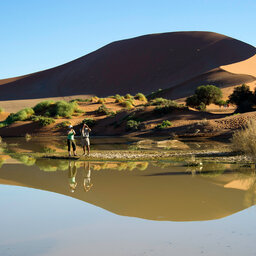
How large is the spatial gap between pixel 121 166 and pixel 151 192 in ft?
15.4

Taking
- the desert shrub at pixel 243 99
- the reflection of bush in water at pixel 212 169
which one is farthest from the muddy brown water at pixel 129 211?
the desert shrub at pixel 243 99

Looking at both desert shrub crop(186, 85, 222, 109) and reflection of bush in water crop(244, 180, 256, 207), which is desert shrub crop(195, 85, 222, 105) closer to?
desert shrub crop(186, 85, 222, 109)

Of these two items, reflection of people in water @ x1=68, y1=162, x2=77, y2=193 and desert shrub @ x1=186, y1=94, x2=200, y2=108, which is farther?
desert shrub @ x1=186, y1=94, x2=200, y2=108

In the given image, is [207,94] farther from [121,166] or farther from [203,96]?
[121,166]

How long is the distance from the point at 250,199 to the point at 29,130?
35936 mm

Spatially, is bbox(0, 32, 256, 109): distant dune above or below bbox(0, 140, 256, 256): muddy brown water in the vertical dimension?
above

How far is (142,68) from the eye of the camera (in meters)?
97.2

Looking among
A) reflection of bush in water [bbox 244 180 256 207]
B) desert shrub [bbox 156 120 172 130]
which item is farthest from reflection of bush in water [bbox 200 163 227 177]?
desert shrub [bbox 156 120 172 130]

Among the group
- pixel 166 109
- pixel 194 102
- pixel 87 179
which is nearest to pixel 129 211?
pixel 87 179

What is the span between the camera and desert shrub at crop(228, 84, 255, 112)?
36.7 m

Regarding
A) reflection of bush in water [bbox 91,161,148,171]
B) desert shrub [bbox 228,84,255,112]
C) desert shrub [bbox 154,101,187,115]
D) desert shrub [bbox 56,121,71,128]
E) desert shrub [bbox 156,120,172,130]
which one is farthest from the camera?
desert shrub [bbox 56,121,71,128]

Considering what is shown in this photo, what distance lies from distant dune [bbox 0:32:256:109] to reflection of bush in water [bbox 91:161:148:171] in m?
53.1

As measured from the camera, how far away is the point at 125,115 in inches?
1604

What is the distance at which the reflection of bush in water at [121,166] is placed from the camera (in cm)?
1367
